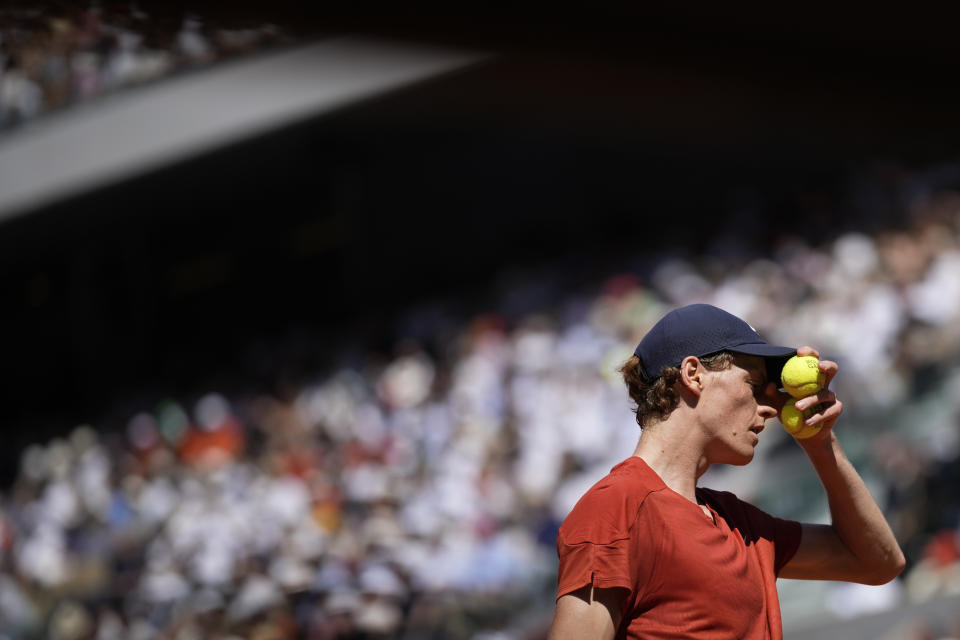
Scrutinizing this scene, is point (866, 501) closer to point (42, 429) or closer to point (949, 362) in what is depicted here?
point (949, 362)

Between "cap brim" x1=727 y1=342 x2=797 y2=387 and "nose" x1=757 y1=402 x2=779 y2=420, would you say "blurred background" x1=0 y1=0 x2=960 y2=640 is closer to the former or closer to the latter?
"cap brim" x1=727 y1=342 x2=797 y2=387

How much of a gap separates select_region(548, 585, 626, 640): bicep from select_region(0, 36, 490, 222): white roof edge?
1136 cm

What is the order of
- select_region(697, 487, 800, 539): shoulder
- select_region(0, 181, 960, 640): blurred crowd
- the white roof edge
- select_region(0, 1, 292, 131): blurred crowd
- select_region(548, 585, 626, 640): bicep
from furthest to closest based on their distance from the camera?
the white roof edge → select_region(0, 181, 960, 640): blurred crowd → select_region(697, 487, 800, 539): shoulder → select_region(548, 585, 626, 640): bicep → select_region(0, 1, 292, 131): blurred crowd

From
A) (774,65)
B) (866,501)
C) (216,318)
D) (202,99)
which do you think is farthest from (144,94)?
(774,65)

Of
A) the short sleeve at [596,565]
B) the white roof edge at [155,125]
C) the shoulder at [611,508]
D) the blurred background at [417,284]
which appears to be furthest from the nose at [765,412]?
the white roof edge at [155,125]

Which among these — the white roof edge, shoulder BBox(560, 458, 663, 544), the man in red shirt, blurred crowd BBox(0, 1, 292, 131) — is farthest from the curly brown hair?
the white roof edge

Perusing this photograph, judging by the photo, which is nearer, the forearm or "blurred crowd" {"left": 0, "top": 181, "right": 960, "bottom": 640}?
the forearm

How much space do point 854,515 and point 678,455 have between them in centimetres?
39

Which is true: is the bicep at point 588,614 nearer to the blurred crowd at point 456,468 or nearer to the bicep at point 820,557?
the bicep at point 820,557

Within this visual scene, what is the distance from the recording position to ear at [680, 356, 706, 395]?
6.22 ft

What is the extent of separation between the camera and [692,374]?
1904 mm

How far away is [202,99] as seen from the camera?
42.9 feet

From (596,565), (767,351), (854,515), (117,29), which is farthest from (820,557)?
(117,29)

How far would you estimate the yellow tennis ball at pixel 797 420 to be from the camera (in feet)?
6.33
